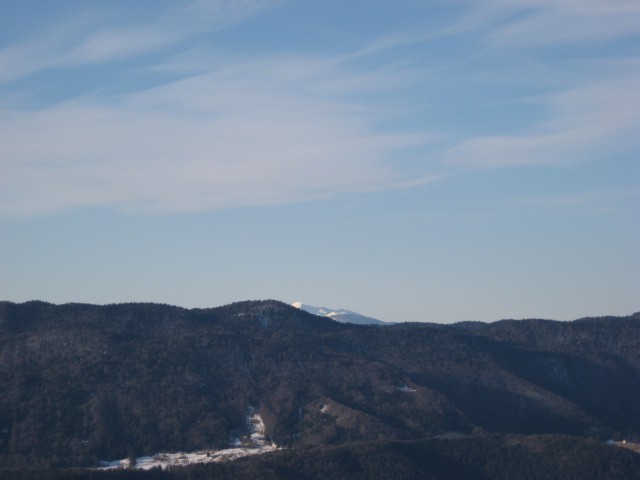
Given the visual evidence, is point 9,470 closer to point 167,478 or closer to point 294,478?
point 167,478

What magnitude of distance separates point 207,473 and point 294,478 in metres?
15.8

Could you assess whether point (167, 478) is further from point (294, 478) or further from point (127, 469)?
point (294, 478)

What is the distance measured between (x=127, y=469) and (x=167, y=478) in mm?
9361

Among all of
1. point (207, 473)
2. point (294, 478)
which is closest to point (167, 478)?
point (207, 473)

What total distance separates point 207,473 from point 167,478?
7.80 m

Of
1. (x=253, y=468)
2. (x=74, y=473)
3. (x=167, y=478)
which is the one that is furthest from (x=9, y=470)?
(x=253, y=468)

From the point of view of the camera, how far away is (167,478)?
194 meters

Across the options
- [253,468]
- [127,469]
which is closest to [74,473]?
[127,469]

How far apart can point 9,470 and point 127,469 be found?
20.7 metres

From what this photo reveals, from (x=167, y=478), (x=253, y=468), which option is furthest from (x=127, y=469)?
(x=253, y=468)

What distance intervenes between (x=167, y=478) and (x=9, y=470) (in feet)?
90.9

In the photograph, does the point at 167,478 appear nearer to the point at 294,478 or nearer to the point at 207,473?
the point at 207,473

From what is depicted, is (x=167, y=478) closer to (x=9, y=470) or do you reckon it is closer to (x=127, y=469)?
(x=127, y=469)

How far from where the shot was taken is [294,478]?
198750 mm
